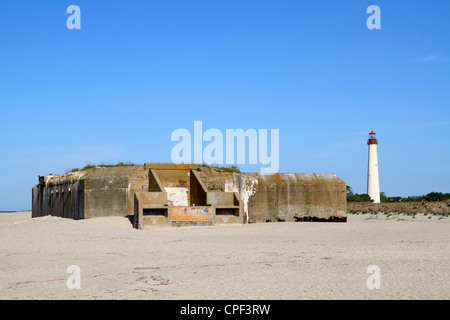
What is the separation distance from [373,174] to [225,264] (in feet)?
126

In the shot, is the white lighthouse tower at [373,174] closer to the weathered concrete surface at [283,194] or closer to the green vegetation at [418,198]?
the green vegetation at [418,198]

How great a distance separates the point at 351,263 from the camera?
874 centimetres

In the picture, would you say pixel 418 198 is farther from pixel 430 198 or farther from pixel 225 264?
pixel 225 264

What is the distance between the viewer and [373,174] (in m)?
44.8

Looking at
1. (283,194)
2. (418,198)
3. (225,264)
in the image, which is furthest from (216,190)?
(418,198)

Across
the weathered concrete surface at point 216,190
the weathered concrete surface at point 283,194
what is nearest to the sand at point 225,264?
the weathered concrete surface at point 216,190

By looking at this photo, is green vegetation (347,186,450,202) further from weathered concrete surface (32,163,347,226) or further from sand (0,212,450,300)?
sand (0,212,450,300)

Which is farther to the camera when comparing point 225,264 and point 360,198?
point 360,198

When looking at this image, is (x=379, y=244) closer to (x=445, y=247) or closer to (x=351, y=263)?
(x=445, y=247)

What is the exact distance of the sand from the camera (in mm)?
6473

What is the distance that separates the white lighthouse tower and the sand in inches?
1219

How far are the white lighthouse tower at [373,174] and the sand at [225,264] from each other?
3096 cm
